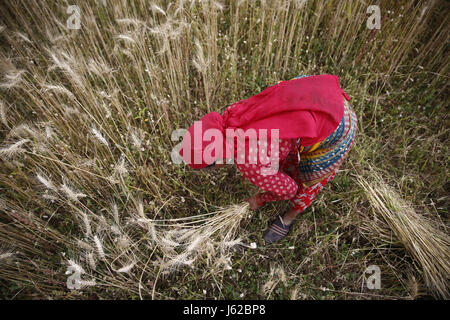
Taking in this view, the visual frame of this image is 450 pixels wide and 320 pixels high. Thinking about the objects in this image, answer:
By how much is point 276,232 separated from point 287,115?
3.10ft

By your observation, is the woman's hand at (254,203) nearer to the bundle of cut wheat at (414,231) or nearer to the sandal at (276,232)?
the sandal at (276,232)

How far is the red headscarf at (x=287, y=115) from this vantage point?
1109 mm

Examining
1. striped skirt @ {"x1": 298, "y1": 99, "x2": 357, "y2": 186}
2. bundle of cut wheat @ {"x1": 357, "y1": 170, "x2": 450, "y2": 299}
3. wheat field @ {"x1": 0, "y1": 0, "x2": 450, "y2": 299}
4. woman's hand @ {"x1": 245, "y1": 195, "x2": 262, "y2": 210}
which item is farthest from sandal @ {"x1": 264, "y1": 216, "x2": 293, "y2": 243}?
bundle of cut wheat @ {"x1": 357, "y1": 170, "x2": 450, "y2": 299}

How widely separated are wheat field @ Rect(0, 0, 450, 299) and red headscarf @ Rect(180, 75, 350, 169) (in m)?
0.54

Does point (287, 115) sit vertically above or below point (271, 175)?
above

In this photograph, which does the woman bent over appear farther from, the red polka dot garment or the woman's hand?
the woman's hand

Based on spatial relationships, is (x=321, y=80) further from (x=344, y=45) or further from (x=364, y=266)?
(x=344, y=45)

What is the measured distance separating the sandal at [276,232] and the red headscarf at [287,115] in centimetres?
76

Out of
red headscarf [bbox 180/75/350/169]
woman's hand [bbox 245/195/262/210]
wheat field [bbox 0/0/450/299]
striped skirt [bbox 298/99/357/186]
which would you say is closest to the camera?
red headscarf [bbox 180/75/350/169]

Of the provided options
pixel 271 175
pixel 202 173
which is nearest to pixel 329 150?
pixel 271 175

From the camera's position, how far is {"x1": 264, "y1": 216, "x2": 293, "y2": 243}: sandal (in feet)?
5.85

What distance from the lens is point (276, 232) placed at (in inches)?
70.3

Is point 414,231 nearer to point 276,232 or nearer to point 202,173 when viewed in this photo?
point 276,232
